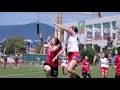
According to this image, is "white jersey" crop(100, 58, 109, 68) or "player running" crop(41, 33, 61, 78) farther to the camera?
"white jersey" crop(100, 58, 109, 68)

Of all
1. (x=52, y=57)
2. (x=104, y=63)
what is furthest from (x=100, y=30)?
(x=52, y=57)

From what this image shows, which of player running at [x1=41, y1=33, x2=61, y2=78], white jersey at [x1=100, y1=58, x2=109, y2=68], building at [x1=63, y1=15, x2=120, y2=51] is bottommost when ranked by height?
white jersey at [x1=100, y1=58, x2=109, y2=68]

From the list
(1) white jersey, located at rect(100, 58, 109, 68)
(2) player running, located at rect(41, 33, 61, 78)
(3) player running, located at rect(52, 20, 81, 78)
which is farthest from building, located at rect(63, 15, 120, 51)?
(3) player running, located at rect(52, 20, 81, 78)

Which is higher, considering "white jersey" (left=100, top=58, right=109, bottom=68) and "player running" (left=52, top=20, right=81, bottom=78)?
"player running" (left=52, top=20, right=81, bottom=78)

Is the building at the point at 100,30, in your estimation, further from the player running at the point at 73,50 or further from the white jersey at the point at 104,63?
the player running at the point at 73,50

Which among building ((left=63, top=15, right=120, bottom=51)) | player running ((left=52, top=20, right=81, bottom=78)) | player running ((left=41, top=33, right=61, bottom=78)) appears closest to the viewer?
player running ((left=52, top=20, right=81, bottom=78))

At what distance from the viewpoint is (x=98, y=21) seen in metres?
40.0

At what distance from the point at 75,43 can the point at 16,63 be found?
15.8 metres

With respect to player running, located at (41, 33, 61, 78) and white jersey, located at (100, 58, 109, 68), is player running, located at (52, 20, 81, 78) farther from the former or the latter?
white jersey, located at (100, 58, 109, 68)
